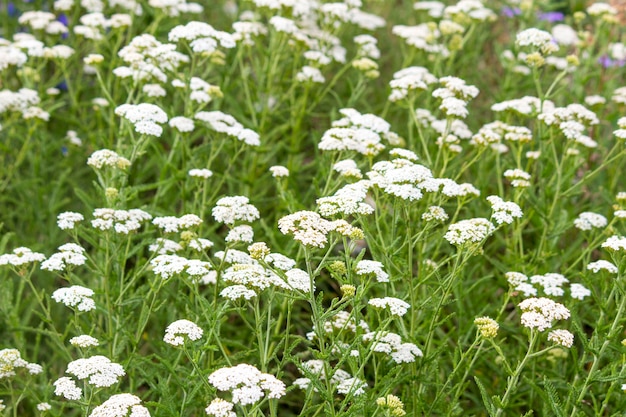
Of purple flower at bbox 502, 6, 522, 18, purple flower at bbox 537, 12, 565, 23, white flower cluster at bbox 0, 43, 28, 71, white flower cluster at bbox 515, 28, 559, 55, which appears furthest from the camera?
purple flower at bbox 537, 12, 565, 23

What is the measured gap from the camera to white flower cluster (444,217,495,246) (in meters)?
3.75

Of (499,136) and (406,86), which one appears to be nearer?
(499,136)

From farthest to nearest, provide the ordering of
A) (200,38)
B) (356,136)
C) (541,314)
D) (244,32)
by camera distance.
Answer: (244,32) → (200,38) → (356,136) → (541,314)

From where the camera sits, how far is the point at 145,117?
4.47m

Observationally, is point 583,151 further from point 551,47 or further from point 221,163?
point 221,163

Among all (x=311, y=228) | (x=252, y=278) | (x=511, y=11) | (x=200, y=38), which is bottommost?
(x=252, y=278)

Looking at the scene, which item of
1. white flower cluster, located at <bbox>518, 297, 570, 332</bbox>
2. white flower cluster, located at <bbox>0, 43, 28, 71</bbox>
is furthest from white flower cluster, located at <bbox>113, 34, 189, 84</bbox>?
white flower cluster, located at <bbox>518, 297, 570, 332</bbox>

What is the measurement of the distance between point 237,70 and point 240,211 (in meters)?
3.52

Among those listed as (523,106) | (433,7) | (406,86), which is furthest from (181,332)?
(433,7)

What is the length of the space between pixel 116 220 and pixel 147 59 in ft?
4.34

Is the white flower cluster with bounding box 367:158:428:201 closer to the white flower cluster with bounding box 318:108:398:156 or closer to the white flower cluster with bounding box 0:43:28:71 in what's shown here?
the white flower cluster with bounding box 318:108:398:156

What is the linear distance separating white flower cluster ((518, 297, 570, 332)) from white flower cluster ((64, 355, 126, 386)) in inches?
61.5

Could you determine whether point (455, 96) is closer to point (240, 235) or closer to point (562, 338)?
point (240, 235)

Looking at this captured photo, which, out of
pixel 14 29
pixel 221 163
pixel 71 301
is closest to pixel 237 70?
pixel 221 163
